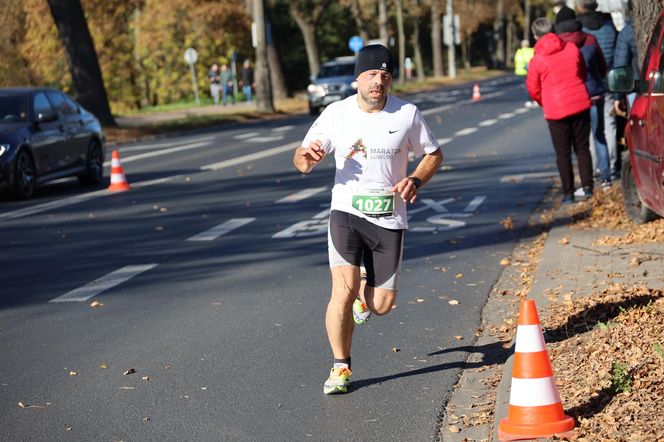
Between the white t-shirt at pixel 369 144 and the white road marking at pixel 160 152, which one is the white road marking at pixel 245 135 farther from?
the white t-shirt at pixel 369 144

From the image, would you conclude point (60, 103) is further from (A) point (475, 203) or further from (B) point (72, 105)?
(A) point (475, 203)

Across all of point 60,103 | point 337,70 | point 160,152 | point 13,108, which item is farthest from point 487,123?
point 337,70

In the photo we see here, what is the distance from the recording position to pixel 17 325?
8.79m

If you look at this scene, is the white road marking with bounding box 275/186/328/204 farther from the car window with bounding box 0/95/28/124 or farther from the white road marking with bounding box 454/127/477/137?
the white road marking with bounding box 454/127/477/137

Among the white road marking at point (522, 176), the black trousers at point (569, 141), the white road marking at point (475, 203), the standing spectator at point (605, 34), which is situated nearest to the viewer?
the black trousers at point (569, 141)

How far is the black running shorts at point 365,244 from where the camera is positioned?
21.5ft

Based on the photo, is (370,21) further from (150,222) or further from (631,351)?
(631,351)

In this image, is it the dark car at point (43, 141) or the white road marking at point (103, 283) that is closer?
the white road marking at point (103, 283)

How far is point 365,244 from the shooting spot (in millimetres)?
6664

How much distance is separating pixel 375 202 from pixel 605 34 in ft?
30.5

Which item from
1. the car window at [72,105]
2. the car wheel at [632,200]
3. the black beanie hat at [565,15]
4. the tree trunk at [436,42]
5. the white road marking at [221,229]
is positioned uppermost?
the black beanie hat at [565,15]

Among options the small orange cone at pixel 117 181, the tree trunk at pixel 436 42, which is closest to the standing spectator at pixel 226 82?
the tree trunk at pixel 436 42

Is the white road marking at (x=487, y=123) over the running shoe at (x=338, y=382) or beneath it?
beneath

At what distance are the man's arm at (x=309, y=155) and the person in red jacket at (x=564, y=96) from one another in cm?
727
